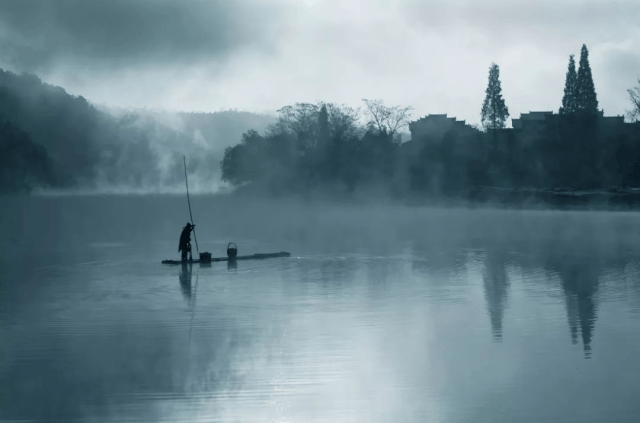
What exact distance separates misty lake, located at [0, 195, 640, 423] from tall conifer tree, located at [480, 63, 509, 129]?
57.6 m

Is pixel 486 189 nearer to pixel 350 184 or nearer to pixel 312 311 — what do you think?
pixel 350 184

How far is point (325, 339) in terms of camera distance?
13773 millimetres

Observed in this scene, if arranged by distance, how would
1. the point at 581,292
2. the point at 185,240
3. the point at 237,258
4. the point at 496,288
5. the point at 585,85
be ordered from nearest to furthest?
the point at 581,292, the point at 496,288, the point at 185,240, the point at 237,258, the point at 585,85

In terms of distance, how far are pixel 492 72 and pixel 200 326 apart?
74.0 meters

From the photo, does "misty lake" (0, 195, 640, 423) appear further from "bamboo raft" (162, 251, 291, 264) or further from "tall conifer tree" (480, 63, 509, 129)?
"tall conifer tree" (480, 63, 509, 129)

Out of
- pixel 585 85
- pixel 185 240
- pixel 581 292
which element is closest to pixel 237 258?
pixel 185 240

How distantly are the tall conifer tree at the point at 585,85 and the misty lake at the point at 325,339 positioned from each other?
179 feet

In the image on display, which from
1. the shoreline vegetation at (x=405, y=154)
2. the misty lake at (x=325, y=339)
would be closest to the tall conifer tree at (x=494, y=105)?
the shoreline vegetation at (x=405, y=154)

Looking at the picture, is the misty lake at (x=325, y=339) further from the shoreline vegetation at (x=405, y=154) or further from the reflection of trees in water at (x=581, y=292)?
the shoreline vegetation at (x=405, y=154)

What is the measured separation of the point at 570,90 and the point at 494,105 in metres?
7.99

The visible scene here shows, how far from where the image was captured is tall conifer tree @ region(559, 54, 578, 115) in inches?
3135

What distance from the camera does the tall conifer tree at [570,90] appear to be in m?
79.6

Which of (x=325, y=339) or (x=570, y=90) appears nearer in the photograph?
(x=325, y=339)

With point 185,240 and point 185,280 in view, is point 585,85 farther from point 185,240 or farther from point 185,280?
point 185,280
